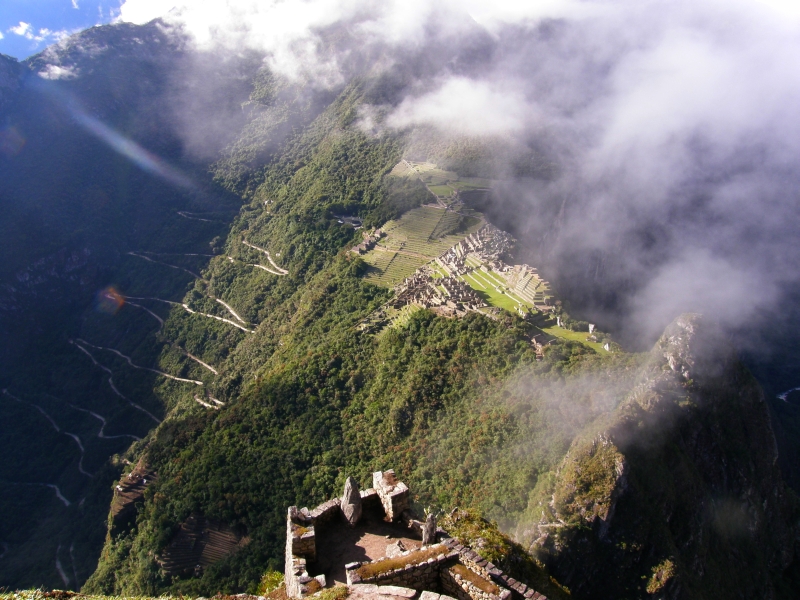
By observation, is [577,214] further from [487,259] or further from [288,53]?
[288,53]

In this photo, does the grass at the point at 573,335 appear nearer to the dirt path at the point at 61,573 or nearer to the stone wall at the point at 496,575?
the stone wall at the point at 496,575

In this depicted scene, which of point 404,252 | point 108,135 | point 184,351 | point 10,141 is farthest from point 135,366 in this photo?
point 10,141

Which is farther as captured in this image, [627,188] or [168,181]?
[168,181]

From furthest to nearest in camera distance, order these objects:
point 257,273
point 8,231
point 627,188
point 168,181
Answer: point 168,181
point 8,231
point 627,188
point 257,273

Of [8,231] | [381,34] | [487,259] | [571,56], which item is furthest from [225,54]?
[487,259]

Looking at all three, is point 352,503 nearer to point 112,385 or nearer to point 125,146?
point 112,385

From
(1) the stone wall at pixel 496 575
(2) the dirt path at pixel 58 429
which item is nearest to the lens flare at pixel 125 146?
(2) the dirt path at pixel 58 429

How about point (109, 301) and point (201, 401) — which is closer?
point (201, 401)
